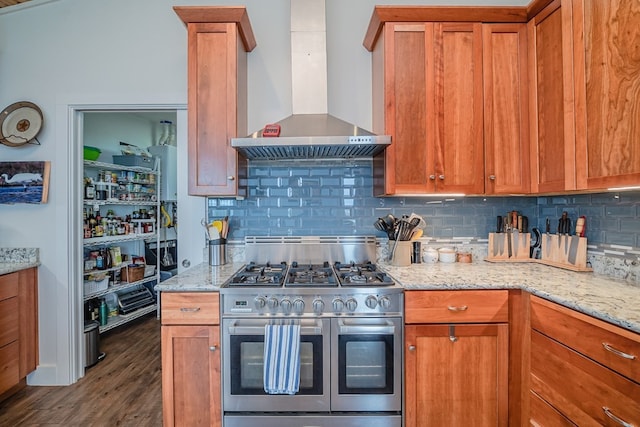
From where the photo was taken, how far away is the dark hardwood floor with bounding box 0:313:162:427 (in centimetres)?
205

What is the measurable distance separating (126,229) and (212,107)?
2.59 metres

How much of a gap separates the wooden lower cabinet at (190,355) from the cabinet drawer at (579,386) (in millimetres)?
1551

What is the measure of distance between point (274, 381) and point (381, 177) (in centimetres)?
136

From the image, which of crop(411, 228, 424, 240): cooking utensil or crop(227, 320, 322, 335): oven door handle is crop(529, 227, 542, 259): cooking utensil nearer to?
crop(411, 228, 424, 240): cooking utensil

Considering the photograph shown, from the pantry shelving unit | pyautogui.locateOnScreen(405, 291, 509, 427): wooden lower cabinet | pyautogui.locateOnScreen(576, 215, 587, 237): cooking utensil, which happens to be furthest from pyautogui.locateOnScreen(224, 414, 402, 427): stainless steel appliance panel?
the pantry shelving unit

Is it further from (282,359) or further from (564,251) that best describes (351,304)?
(564,251)

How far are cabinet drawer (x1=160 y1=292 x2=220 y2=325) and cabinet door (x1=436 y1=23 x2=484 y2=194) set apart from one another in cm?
150

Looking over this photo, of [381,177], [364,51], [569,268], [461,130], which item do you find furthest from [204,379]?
[364,51]

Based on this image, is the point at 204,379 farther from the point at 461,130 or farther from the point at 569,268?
the point at 569,268

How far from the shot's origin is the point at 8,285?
87.1 inches

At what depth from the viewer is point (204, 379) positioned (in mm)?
1642

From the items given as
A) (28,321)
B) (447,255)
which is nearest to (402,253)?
(447,255)

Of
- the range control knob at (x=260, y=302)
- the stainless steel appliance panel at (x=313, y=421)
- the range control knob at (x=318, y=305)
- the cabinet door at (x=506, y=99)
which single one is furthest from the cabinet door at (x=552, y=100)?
the range control knob at (x=260, y=302)

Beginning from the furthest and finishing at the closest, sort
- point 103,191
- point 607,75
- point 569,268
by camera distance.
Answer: point 103,191, point 569,268, point 607,75
